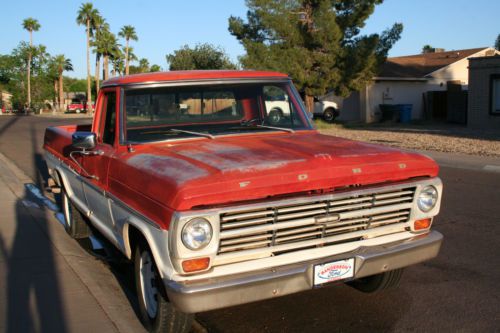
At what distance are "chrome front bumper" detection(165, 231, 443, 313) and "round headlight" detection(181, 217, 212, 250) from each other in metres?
0.24

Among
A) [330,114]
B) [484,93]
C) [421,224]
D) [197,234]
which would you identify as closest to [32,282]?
[197,234]

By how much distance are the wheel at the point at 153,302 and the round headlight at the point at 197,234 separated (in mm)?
530

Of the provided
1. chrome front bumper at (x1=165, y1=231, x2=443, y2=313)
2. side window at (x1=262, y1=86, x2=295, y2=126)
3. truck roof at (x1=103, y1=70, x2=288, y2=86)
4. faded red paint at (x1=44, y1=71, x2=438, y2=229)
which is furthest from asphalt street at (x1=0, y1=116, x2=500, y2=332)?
truck roof at (x1=103, y1=70, x2=288, y2=86)

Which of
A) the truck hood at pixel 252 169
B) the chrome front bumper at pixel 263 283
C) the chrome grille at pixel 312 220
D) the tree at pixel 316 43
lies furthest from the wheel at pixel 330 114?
the chrome front bumper at pixel 263 283

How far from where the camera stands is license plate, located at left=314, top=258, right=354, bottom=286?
12.1 ft

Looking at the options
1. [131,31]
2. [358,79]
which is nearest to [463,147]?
[358,79]

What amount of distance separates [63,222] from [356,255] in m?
4.99

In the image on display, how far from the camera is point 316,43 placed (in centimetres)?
2578

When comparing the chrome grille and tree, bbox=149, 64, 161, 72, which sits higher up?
tree, bbox=149, 64, 161, 72

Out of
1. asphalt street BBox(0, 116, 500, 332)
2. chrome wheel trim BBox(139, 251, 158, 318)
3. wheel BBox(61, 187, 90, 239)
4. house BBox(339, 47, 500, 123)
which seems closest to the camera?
chrome wheel trim BBox(139, 251, 158, 318)

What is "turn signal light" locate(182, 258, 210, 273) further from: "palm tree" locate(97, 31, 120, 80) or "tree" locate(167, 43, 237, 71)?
"palm tree" locate(97, 31, 120, 80)

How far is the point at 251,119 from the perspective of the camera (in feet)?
18.1

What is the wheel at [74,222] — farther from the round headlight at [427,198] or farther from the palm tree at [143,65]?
the palm tree at [143,65]

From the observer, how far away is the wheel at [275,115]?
215 inches
